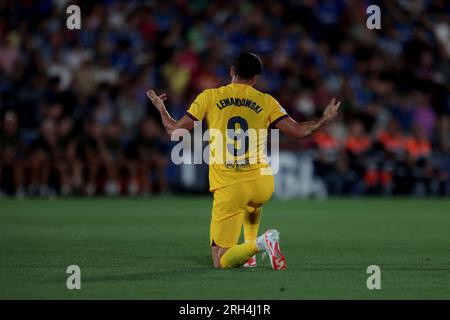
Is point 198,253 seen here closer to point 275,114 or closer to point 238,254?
point 238,254

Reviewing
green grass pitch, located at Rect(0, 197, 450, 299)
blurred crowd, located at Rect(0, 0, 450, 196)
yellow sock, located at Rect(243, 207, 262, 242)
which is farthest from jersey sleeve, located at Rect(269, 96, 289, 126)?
blurred crowd, located at Rect(0, 0, 450, 196)

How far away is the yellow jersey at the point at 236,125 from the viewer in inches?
403

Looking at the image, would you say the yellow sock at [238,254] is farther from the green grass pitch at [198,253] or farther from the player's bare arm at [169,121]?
the player's bare arm at [169,121]

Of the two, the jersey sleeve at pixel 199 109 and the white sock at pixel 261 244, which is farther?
the jersey sleeve at pixel 199 109

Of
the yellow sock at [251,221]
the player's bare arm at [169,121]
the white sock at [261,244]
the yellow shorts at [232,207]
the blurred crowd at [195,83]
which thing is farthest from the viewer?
the blurred crowd at [195,83]

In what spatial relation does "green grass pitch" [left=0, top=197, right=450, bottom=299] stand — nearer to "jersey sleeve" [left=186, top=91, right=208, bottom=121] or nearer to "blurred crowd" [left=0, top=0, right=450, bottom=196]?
"jersey sleeve" [left=186, top=91, right=208, bottom=121]

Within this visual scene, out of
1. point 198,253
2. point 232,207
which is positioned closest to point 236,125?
point 232,207

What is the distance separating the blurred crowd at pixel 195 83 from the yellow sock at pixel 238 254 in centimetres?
1357

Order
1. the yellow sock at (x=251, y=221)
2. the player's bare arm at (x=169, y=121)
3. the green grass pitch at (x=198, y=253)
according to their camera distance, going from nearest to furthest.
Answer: the green grass pitch at (x=198, y=253) < the player's bare arm at (x=169, y=121) < the yellow sock at (x=251, y=221)

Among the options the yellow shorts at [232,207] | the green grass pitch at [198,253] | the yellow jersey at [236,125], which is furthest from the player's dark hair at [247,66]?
the green grass pitch at [198,253]

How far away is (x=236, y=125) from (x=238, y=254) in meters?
1.31

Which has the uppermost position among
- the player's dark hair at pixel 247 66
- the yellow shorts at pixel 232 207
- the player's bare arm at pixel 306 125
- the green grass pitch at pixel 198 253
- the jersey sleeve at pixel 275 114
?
the player's dark hair at pixel 247 66
